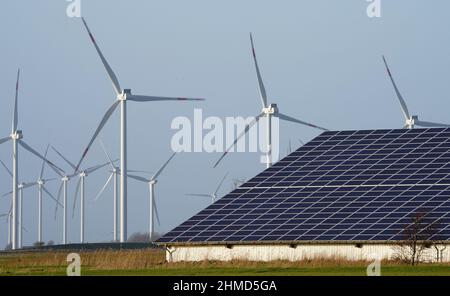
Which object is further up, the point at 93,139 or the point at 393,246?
the point at 93,139

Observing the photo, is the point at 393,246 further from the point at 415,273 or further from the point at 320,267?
the point at 415,273

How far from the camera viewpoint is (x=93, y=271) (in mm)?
62438

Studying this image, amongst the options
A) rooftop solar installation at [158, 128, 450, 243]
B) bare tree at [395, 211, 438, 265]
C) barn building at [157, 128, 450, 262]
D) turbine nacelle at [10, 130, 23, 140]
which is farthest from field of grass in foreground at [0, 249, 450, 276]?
turbine nacelle at [10, 130, 23, 140]

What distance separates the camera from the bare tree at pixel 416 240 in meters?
65.2

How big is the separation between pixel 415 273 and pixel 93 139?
3178cm

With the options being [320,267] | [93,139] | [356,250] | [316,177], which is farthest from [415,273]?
[93,139]

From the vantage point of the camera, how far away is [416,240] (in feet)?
214

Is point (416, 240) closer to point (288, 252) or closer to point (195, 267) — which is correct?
point (288, 252)

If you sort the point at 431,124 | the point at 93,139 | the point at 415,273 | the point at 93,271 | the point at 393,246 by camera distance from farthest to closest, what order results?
the point at 431,124, the point at 93,139, the point at 393,246, the point at 93,271, the point at 415,273

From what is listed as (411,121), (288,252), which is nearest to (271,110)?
(411,121)

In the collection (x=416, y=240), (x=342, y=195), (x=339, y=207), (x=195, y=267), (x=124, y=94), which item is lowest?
(x=195, y=267)

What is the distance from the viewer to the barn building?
67.9 meters

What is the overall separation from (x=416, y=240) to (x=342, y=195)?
33.2 feet
